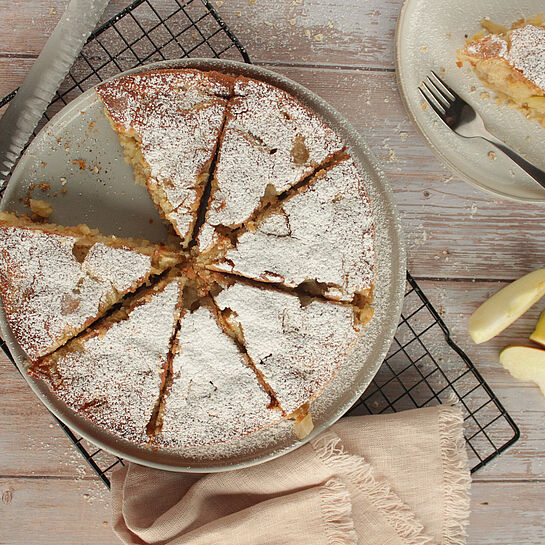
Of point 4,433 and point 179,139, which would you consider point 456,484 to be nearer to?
point 179,139

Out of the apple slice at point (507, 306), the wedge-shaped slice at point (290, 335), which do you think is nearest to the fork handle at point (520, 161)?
the apple slice at point (507, 306)

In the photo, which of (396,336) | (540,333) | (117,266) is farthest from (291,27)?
(540,333)

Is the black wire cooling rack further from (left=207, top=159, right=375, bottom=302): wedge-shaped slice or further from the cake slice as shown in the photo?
the cake slice

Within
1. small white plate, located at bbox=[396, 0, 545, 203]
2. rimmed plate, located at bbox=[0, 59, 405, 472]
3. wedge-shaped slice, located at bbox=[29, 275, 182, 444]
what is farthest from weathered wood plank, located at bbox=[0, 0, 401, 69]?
wedge-shaped slice, located at bbox=[29, 275, 182, 444]

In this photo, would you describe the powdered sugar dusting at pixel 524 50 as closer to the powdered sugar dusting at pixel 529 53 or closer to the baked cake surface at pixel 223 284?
the powdered sugar dusting at pixel 529 53

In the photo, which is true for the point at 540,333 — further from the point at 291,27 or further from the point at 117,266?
the point at 117,266
